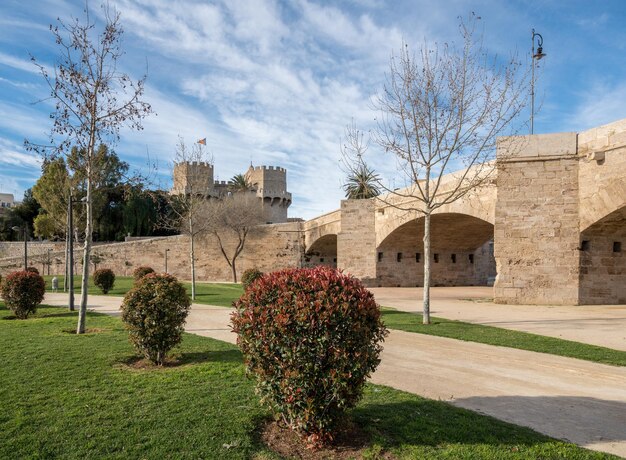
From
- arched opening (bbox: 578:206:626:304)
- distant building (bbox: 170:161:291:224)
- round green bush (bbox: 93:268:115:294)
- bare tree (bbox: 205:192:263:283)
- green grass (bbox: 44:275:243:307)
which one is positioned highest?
distant building (bbox: 170:161:291:224)

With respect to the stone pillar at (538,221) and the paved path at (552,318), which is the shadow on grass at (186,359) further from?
the stone pillar at (538,221)

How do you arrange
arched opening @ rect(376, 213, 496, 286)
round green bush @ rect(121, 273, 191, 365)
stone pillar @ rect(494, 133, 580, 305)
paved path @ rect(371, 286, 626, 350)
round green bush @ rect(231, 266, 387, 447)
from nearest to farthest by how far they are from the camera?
round green bush @ rect(231, 266, 387, 447)
round green bush @ rect(121, 273, 191, 365)
paved path @ rect(371, 286, 626, 350)
stone pillar @ rect(494, 133, 580, 305)
arched opening @ rect(376, 213, 496, 286)

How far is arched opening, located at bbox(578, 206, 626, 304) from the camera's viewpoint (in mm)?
13953

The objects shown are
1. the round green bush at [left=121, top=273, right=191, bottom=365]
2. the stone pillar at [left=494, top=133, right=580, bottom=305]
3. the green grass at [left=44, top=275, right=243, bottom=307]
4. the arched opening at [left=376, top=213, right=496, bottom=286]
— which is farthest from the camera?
the arched opening at [left=376, top=213, right=496, bottom=286]

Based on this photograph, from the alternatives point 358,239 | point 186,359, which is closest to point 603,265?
point 358,239

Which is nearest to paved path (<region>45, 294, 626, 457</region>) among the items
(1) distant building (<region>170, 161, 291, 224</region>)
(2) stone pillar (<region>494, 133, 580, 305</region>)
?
(2) stone pillar (<region>494, 133, 580, 305</region>)

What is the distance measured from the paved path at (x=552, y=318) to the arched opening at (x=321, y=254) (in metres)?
18.8

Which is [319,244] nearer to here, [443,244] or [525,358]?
[443,244]

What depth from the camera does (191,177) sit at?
678 inches

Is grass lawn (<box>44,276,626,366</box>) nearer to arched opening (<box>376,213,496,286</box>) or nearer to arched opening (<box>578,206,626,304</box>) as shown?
arched opening (<box>578,206,626,304</box>)

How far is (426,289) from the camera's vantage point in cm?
1071

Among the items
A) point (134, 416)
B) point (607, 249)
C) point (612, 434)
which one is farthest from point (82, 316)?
point (607, 249)

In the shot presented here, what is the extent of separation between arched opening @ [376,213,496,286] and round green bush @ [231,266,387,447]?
1841cm

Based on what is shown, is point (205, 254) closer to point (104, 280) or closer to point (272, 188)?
point (104, 280)
